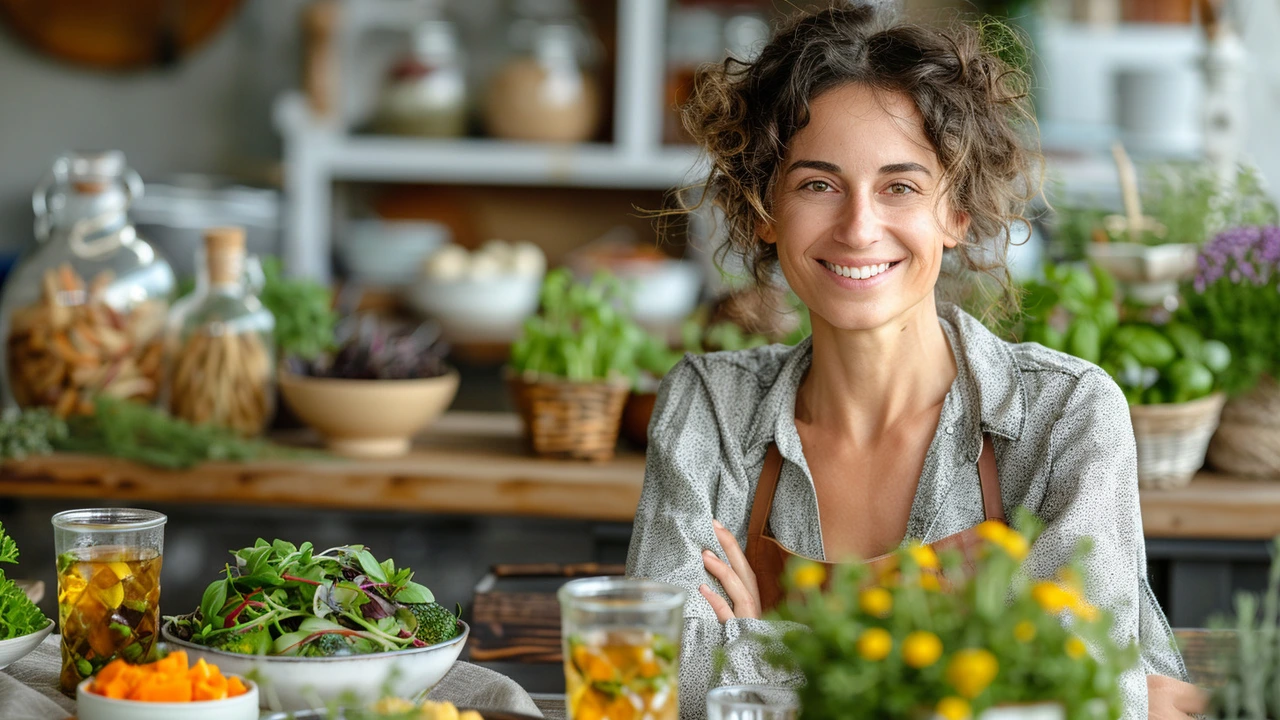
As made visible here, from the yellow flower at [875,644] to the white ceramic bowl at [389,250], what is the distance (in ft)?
10.9

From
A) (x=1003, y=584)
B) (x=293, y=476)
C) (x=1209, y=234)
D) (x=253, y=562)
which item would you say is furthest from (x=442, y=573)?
(x=1003, y=584)

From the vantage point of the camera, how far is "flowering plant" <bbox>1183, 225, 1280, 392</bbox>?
2.18 m

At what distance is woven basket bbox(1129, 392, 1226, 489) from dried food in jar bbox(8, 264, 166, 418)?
1792 mm

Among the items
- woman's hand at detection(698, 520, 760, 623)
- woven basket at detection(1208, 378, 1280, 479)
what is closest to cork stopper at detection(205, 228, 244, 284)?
woman's hand at detection(698, 520, 760, 623)

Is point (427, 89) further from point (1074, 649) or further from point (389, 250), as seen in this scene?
point (1074, 649)

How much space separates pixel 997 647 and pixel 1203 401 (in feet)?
5.56

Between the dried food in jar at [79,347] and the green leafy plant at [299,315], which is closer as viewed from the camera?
the dried food in jar at [79,347]

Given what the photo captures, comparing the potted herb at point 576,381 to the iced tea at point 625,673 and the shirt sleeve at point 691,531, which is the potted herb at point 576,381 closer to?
the shirt sleeve at point 691,531

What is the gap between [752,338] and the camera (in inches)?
95.5

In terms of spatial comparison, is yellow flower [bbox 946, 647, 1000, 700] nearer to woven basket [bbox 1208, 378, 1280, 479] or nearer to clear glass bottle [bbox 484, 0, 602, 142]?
woven basket [bbox 1208, 378, 1280, 479]

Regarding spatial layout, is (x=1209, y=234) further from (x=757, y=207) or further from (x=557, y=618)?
(x=557, y=618)

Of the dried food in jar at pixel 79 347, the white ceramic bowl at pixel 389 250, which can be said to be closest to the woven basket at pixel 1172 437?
the dried food in jar at pixel 79 347

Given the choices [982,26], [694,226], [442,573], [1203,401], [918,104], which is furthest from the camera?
[694,226]

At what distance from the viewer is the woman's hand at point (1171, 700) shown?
1301 millimetres
